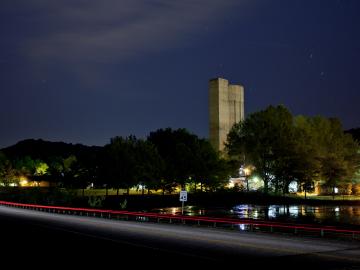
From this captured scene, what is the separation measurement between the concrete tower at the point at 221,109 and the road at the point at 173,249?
4537 inches

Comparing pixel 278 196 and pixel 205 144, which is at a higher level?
pixel 205 144

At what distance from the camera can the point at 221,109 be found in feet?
Result: 484

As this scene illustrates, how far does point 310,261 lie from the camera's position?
1864 centimetres

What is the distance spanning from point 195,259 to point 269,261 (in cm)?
269

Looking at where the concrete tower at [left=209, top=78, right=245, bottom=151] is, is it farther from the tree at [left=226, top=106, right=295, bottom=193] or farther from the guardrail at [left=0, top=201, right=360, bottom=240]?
the guardrail at [left=0, top=201, right=360, bottom=240]

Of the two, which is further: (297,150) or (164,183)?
(164,183)

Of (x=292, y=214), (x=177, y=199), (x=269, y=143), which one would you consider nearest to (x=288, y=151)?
(x=269, y=143)

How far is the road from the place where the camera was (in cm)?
1836

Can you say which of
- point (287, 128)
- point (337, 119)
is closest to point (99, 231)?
point (287, 128)

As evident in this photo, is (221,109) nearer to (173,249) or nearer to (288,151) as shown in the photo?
(288,151)

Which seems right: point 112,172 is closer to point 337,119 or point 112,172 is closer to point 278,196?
point 278,196

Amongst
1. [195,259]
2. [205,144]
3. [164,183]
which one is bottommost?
[195,259]

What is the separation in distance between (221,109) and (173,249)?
12645 centimetres

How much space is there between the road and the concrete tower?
115249 millimetres
